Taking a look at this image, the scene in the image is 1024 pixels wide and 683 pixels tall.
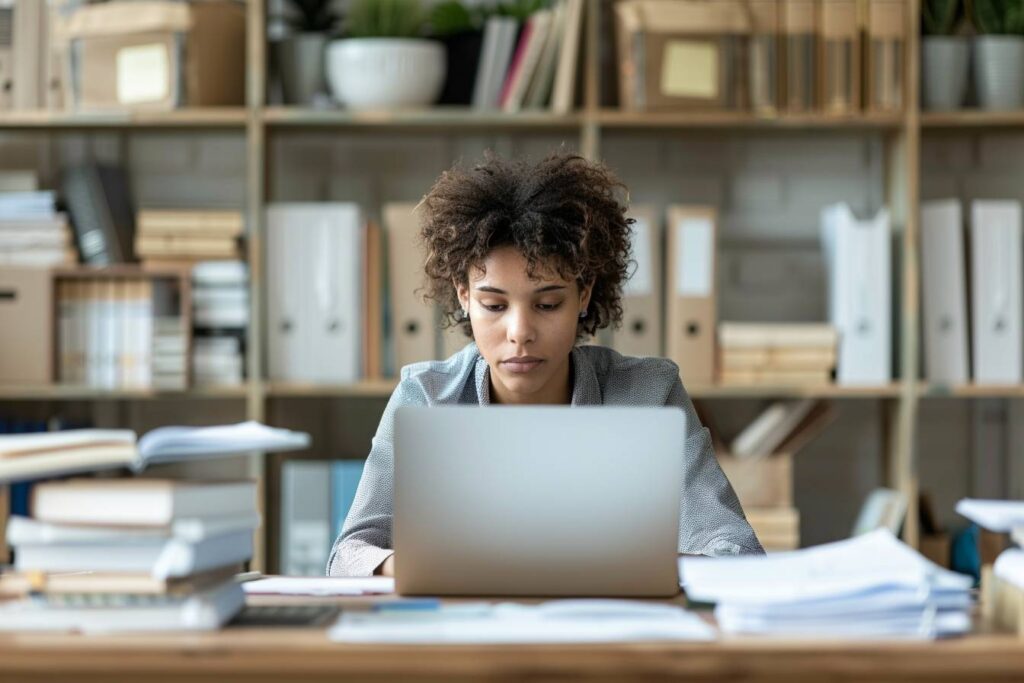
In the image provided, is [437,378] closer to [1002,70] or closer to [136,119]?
[136,119]

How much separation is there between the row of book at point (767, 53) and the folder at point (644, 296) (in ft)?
0.85

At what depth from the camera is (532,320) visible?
1829 mm

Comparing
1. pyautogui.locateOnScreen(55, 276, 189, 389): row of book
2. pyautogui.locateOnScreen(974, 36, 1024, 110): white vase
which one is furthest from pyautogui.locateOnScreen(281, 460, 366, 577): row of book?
pyautogui.locateOnScreen(974, 36, 1024, 110): white vase

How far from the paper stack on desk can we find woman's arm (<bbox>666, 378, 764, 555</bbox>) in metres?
0.74

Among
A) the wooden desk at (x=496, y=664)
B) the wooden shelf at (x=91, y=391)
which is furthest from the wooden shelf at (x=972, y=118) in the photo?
the wooden desk at (x=496, y=664)

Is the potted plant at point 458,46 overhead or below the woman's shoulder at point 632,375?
overhead

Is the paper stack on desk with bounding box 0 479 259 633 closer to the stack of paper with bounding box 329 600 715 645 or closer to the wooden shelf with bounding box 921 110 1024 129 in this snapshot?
the stack of paper with bounding box 329 600 715 645

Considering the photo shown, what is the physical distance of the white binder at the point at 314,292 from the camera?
2959 millimetres

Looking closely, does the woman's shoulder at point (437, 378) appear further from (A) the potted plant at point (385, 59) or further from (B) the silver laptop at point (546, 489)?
(A) the potted plant at point (385, 59)

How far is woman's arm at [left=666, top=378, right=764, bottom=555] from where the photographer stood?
1708 mm

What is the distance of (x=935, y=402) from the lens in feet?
10.8

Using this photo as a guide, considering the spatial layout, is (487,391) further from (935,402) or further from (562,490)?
(935,402)

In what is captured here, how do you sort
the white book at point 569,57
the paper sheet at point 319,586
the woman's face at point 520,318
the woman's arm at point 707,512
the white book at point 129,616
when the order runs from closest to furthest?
the white book at point 129,616 < the paper sheet at point 319,586 < the woman's arm at point 707,512 < the woman's face at point 520,318 < the white book at point 569,57

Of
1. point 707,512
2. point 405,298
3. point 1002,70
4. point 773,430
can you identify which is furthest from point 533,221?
point 1002,70
